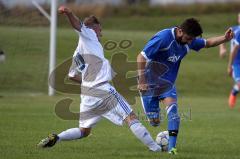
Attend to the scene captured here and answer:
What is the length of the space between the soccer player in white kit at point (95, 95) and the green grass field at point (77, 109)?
33 cm

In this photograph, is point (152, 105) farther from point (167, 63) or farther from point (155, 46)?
point (155, 46)

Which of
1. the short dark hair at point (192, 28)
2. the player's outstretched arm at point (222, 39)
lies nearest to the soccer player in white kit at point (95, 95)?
the short dark hair at point (192, 28)

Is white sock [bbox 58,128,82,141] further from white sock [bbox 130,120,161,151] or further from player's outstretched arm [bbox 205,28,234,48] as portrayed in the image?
player's outstretched arm [bbox 205,28,234,48]

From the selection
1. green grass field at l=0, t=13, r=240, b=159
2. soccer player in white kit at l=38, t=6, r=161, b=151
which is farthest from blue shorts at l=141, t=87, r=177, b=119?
soccer player in white kit at l=38, t=6, r=161, b=151

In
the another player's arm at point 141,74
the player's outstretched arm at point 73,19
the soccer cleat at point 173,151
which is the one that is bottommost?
the soccer cleat at point 173,151

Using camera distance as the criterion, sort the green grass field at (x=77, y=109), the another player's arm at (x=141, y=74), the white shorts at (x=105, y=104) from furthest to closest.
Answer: the green grass field at (x=77, y=109) < the another player's arm at (x=141, y=74) < the white shorts at (x=105, y=104)

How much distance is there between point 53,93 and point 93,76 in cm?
1236

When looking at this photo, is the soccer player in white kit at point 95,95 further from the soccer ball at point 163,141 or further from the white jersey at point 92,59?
the soccer ball at point 163,141

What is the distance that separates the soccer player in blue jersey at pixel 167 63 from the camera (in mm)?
10695

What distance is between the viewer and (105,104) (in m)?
10.4

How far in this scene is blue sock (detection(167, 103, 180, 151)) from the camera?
10.8 metres

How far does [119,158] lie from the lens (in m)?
10.1

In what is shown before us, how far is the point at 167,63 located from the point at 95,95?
1386 millimetres

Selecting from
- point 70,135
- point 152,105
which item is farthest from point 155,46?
point 70,135
